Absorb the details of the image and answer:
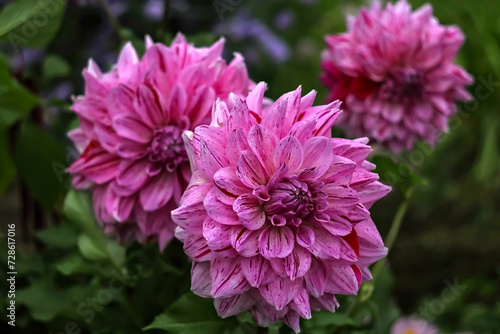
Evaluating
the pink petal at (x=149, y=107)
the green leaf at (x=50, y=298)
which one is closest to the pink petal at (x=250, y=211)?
the pink petal at (x=149, y=107)

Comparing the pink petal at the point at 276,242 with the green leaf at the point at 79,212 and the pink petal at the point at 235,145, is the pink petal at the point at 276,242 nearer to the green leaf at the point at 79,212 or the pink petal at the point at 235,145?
the pink petal at the point at 235,145

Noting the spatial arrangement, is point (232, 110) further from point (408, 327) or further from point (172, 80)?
point (408, 327)

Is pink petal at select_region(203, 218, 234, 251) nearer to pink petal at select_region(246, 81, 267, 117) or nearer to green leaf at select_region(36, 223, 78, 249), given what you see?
pink petal at select_region(246, 81, 267, 117)

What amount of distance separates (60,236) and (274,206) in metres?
0.23

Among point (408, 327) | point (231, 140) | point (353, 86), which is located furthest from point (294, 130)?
point (408, 327)

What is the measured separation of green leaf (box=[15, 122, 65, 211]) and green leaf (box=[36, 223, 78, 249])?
0.8 inches

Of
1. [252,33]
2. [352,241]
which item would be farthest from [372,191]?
[252,33]

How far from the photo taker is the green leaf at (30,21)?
1.15 feet

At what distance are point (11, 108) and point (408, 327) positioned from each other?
486mm

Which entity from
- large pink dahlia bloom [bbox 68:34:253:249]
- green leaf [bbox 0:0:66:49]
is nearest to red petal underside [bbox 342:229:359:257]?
large pink dahlia bloom [bbox 68:34:253:249]

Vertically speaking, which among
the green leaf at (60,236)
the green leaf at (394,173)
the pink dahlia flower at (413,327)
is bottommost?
the pink dahlia flower at (413,327)

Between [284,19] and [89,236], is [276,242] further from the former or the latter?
[284,19]

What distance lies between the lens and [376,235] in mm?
294

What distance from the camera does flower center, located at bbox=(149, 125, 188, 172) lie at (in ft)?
1.18
